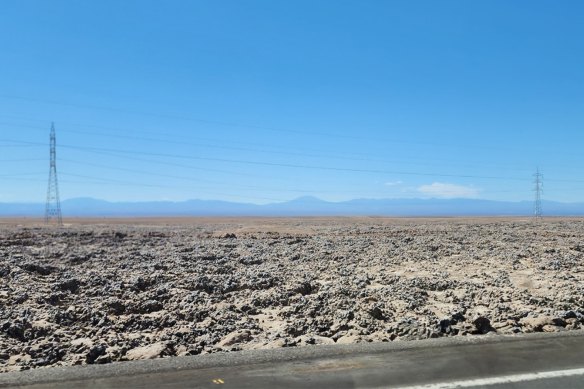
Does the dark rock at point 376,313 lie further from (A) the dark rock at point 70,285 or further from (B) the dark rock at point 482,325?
(A) the dark rock at point 70,285

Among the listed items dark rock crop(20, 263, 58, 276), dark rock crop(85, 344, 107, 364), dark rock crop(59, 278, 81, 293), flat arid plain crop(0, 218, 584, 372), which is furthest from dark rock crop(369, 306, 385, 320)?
dark rock crop(20, 263, 58, 276)

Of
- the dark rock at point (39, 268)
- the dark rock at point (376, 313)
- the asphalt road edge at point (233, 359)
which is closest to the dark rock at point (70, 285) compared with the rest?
the dark rock at point (39, 268)

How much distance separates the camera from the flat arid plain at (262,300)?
786 cm

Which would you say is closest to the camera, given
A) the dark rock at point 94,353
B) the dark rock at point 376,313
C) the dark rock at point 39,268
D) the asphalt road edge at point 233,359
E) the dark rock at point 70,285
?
the asphalt road edge at point 233,359

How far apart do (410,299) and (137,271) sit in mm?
8165

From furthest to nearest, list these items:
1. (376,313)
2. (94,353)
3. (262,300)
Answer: (262,300)
(376,313)
(94,353)

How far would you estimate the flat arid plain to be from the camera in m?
7.86

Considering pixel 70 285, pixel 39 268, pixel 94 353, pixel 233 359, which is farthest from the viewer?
pixel 39 268

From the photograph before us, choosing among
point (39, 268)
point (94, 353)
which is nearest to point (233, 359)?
point (94, 353)

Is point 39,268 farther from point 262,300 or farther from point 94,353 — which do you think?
point 94,353

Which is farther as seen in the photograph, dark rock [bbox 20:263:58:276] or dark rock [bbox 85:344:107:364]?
dark rock [bbox 20:263:58:276]

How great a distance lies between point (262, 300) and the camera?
34.5ft

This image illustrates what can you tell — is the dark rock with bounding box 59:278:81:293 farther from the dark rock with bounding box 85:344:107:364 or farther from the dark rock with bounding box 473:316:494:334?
the dark rock with bounding box 473:316:494:334

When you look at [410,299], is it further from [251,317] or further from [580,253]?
[580,253]
